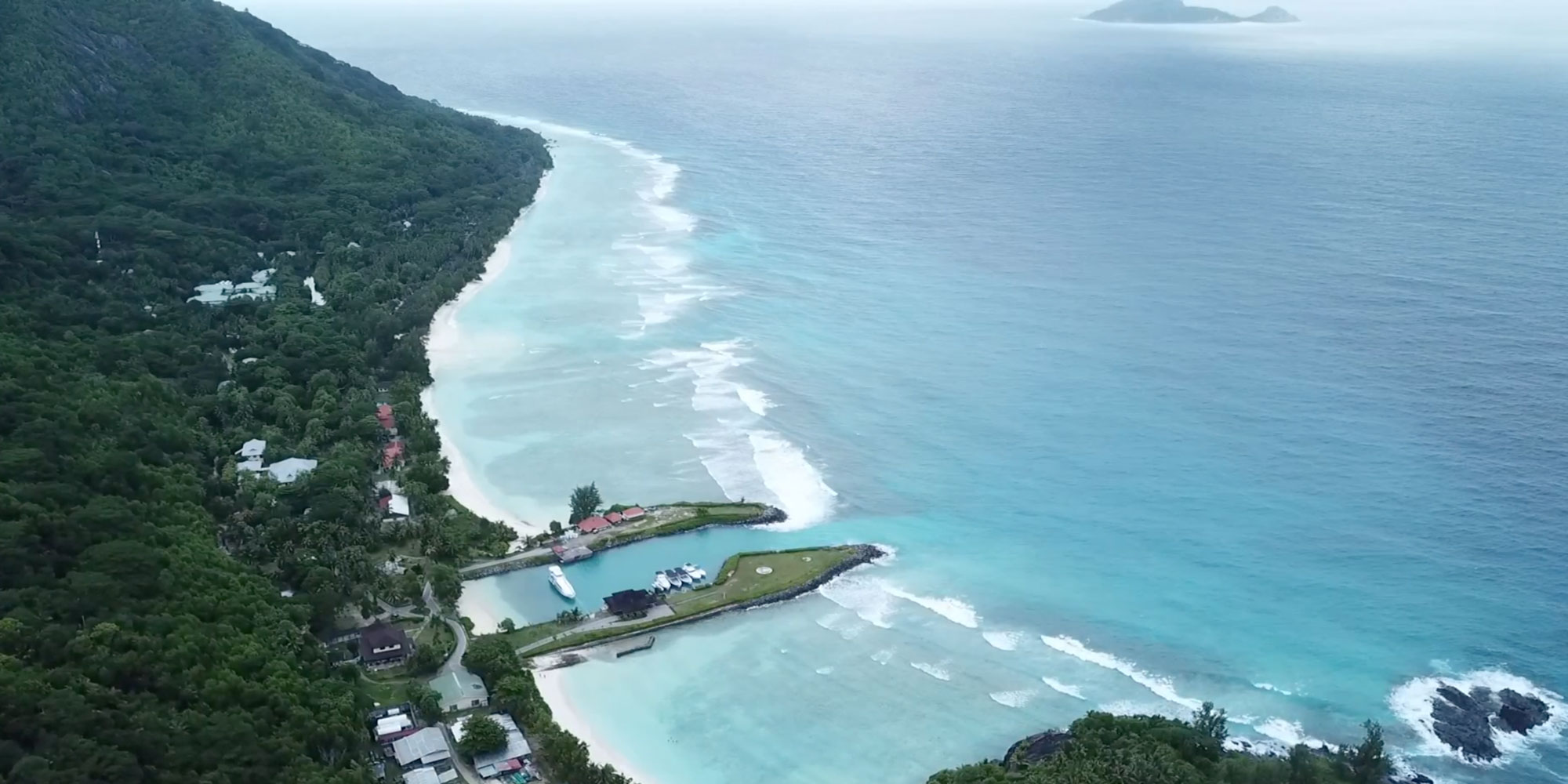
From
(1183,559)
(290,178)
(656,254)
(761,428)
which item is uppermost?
(290,178)

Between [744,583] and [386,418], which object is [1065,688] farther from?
[386,418]

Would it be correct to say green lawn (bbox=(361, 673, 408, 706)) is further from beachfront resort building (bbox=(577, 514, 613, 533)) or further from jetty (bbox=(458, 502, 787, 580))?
beachfront resort building (bbox=(577, 514, 613, 533))

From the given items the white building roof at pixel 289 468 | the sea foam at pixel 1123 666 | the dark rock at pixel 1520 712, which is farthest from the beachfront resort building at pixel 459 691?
the dark rock at pixel 1520 712

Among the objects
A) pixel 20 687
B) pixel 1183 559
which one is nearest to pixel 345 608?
pixel 20 687

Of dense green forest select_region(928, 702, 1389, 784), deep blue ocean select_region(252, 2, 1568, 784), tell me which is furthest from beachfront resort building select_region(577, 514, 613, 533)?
dense green forest select_region(928, 702, 1389, 784)

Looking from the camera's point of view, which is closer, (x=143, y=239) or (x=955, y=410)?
(x=955, y=410)

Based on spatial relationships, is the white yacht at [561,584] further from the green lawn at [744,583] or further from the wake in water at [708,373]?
the wake in water at [708,373]

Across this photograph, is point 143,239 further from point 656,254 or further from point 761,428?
point 761,428
